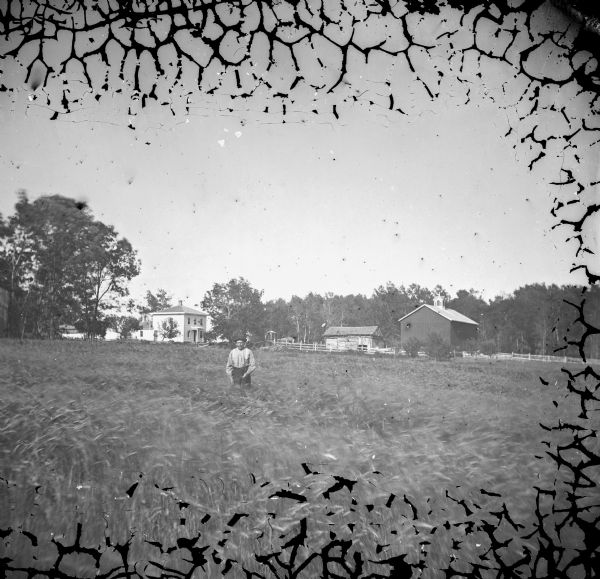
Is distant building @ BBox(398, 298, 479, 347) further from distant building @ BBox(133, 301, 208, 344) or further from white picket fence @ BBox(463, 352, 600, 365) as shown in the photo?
distant building @ BBox(133, 301, 208, 344)

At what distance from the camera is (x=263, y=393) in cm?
179

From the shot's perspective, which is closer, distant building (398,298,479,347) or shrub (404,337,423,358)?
distant building (398,298,479,347)

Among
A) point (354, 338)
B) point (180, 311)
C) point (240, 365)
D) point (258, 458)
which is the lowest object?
point (258, 458)

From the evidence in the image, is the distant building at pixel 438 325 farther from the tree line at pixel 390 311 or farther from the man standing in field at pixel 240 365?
the man standing in field at pixel 240 365

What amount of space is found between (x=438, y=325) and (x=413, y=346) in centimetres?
18

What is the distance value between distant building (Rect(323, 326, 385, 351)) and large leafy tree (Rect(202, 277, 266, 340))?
1.27 feet

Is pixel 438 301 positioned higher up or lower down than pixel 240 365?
higher up

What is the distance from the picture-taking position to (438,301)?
1716 mm

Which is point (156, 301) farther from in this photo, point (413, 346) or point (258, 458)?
point (413, 346)

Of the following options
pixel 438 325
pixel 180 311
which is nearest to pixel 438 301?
pixel 438 325

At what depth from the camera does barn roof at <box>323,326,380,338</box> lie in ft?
6.24

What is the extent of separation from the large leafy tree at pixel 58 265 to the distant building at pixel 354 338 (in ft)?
3.38

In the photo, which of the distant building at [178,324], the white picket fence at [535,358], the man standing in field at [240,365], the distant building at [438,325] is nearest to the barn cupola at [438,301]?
the distant building at [438,325]

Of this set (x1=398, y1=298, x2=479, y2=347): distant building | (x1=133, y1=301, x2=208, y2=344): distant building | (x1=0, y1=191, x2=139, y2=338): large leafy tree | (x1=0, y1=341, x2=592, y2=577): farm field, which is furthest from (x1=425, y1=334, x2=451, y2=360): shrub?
(x1=0, y1=191, x2=139, y2=338): large leafy tree
